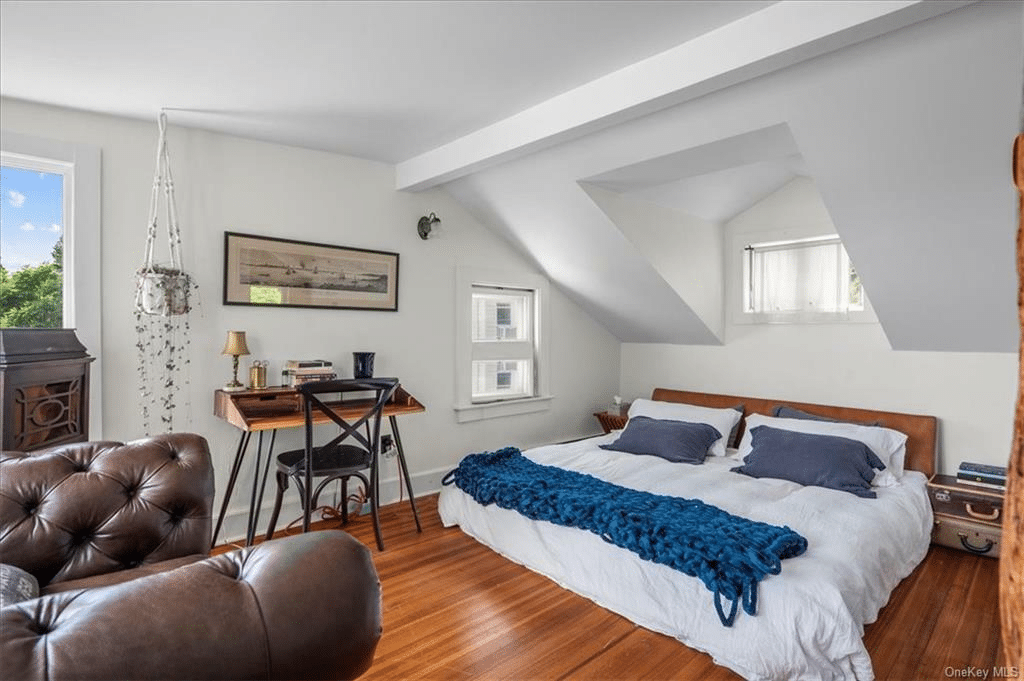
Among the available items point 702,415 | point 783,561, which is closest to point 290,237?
point 702,415

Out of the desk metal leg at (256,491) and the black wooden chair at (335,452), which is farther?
the desk metal leg at (256,491)

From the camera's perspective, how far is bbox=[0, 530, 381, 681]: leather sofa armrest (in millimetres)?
564

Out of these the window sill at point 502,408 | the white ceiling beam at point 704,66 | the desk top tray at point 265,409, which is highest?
the white ceiling beam at point 704,66

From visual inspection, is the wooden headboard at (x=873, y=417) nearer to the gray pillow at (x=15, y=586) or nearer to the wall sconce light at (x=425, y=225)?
the wall sconce light at (x=425, y=225)

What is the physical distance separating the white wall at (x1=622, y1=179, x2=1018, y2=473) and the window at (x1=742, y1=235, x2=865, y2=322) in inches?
3.5

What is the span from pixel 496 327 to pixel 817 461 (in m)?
2.55

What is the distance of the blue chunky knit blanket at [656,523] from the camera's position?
2.07 meters

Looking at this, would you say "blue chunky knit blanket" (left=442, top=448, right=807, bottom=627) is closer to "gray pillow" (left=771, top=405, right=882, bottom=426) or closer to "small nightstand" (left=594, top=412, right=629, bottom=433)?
"gray pillow" (left=771, top=405, right=882, bottom=426)

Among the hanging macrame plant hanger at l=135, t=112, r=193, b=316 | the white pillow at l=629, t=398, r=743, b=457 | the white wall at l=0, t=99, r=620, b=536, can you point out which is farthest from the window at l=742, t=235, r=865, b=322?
the hanging macrame plant hanger at l=135, t=112, r=193, b=316

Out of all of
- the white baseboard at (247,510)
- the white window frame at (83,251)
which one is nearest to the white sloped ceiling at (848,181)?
the white window frame at (83,251)

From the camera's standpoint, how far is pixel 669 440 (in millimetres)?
3709

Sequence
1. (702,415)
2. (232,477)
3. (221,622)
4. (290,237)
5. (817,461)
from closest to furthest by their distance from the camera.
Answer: (221,622) < (817,461) < (232,477) < (290,237) < (702,415)

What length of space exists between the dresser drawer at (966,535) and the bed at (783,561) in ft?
0.44

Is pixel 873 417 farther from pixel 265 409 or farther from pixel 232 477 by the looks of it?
pixel 232 477
